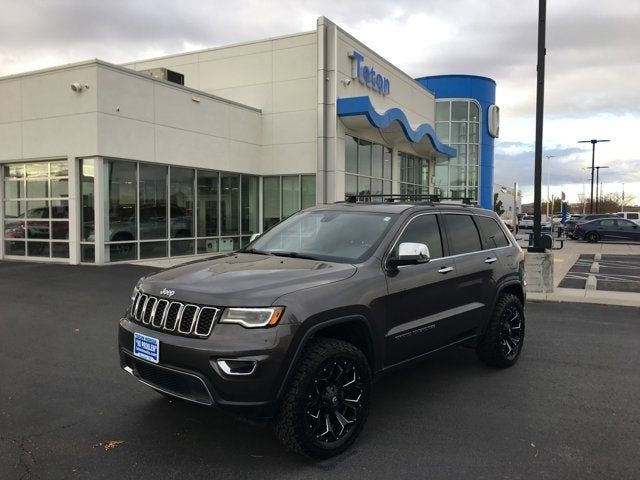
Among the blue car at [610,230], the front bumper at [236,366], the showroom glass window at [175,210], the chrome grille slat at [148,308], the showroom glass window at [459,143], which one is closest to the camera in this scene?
the front bumper at [236,366]

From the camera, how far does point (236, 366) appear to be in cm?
334

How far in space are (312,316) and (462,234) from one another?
2433mm

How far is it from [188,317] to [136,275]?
9465 mm

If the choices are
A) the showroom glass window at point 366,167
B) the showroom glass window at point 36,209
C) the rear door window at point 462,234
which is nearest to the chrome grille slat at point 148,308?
the rear door window at point 462,234

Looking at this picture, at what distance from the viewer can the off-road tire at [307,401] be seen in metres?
3.46

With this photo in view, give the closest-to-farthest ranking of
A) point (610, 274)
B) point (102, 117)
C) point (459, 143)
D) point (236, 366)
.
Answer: point (236, 366) < point (102, 117) < point (610, 274) < point (459, 143)

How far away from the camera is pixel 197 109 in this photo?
16844 mm

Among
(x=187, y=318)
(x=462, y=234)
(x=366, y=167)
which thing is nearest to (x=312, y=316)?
(x=187, y=318)

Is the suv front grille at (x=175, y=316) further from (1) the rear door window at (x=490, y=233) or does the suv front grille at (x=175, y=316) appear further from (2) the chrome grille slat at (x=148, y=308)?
(1) the rear door window at (x=490, y=233)

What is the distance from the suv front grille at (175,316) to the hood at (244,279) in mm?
50

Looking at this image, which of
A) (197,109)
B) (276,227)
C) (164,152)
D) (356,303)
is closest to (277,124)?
(197,109)

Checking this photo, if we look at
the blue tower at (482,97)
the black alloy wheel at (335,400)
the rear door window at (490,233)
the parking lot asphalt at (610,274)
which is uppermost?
the blue tower at (482,97)

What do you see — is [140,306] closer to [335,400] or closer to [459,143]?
[335,400]

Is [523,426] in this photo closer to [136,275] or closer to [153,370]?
[153,370]
